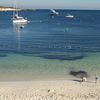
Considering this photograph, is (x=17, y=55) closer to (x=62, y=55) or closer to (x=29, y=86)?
(x=62, y=55)

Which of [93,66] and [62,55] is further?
[62,55]

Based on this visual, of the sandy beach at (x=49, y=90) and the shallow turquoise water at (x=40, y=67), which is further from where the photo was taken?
the shallow turquoise water at (x=40, y=67)

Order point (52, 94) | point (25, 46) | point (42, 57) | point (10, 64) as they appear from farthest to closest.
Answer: point (25, 46)
point (42, 57)
point (10, 64)
point (52, 94)

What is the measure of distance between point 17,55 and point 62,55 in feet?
13.8

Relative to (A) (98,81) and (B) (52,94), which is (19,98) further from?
(A) (98,81)

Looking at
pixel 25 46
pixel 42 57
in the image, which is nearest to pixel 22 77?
pixel 42 57

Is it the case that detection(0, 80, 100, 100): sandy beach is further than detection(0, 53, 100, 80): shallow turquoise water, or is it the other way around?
detection(0, 53, 100, 80): shallow turquoise water

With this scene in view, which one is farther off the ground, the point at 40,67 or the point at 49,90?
the point at 40,67

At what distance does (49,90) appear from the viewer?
2159 cm

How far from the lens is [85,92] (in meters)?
21.4

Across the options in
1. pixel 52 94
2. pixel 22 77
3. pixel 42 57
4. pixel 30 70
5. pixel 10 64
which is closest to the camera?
pixel 52 94

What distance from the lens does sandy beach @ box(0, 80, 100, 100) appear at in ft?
61.5

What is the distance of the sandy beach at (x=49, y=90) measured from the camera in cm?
1873

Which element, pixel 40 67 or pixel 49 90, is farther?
pixel 40 67
